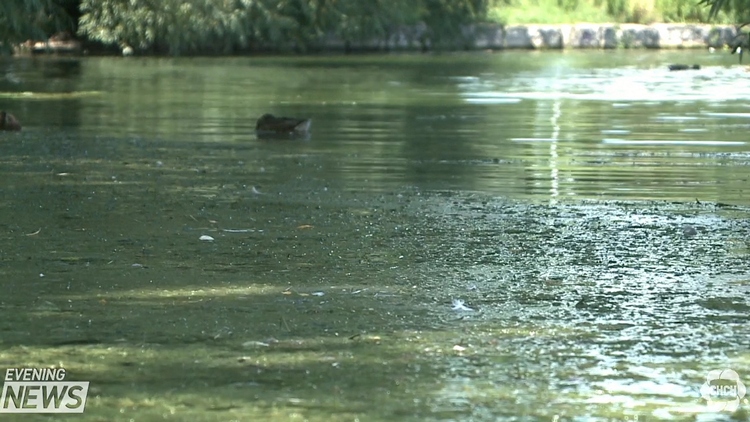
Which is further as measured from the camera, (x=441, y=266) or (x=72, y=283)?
(x=441, y=266)

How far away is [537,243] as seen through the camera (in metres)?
8.24

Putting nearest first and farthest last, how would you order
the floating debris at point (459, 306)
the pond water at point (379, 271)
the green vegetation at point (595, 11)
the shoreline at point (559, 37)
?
the pond water at point (379, 271), the floating debris at point (459, 306), the shoreline at point (559, 37), the green vegetation at point (595, 11)

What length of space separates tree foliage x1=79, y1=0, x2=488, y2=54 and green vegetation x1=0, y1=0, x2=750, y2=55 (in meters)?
0.03

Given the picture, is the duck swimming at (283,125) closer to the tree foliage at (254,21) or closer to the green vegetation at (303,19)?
the green vegetation at (303,19)

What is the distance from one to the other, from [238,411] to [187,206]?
5.25m

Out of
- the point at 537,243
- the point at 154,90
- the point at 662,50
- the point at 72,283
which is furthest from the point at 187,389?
the point at 662,50

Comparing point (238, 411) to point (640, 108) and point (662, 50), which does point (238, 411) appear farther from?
point (662, 50)

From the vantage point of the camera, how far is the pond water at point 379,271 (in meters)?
5.03

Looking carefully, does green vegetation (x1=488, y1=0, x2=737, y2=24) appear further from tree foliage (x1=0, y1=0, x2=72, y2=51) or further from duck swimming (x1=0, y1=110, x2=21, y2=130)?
duck swimming (x1=0, y1=110, x2=21, y2=130)

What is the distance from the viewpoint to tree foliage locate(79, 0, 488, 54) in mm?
44969

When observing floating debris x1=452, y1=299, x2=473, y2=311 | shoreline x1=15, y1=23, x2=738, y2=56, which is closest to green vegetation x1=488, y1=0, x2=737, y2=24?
shoreline x1=15, y1=23, x2=738, y2=56

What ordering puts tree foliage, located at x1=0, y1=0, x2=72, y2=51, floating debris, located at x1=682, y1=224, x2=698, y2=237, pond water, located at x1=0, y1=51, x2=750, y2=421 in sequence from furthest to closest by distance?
tree foliage, located at x1=0, y1=0, x2=72, y2=51, floating debris, located at x1=682, y1=224, x2=698, y2=237, pond water, located at x1=0, y1=51, x2=750, y2=421
